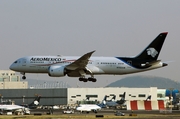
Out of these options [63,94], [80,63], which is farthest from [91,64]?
[63,94]

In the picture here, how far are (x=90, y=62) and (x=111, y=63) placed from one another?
14.4 ft

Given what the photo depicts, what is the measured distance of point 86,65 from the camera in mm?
93500

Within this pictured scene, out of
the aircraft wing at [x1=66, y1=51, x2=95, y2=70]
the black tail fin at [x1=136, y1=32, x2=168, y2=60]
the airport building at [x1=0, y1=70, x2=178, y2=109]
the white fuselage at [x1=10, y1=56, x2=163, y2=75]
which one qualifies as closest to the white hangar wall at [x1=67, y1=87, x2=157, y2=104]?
the airport building at [x1=0, y1=70, x2=178, y2=109]

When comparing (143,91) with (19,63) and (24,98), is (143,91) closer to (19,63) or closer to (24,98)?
(24,98)

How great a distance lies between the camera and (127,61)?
9319 cm

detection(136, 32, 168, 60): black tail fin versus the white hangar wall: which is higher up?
detection(136, 32, 168, 60): black tail fin

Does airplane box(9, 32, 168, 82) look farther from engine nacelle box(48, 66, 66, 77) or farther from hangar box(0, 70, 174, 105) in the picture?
hangar box(0, 70, 174, 105)

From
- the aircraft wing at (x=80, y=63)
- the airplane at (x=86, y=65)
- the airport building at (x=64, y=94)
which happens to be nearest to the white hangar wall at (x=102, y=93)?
the airport building at (x=64, y=94)

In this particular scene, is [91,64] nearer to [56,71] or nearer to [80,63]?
[80,63]

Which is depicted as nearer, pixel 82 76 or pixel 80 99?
pixel 82 76

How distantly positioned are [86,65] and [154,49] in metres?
14.4

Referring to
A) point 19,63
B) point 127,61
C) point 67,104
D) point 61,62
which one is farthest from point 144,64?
point 67,104

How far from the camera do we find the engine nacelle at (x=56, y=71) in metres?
91.2

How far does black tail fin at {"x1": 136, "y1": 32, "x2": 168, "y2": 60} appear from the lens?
311 feet
